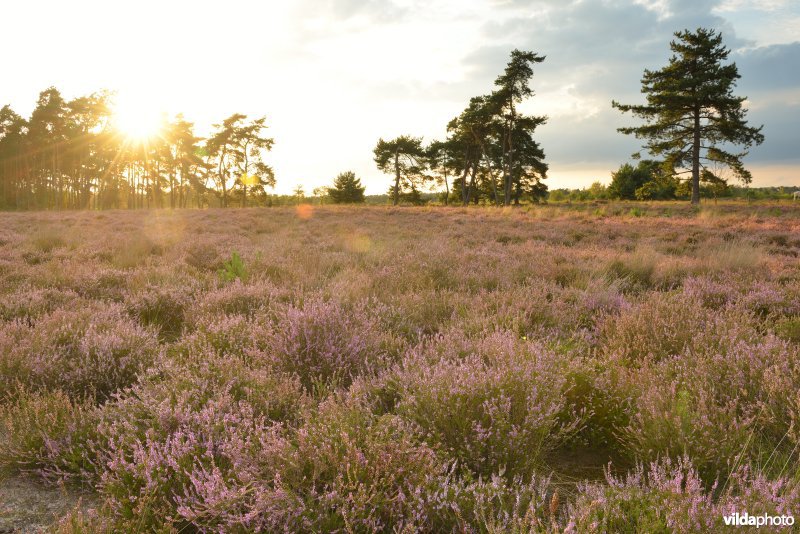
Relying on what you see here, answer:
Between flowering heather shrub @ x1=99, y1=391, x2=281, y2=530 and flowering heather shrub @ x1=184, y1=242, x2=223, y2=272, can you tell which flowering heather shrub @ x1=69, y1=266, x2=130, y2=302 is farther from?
flowering heather shrub @ x1=99, y1=391, x2=281, y2=530

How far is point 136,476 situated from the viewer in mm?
1870

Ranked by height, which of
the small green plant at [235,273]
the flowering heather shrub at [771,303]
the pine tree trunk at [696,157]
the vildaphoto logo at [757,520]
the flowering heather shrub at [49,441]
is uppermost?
the pine tree trunk at [696,157]

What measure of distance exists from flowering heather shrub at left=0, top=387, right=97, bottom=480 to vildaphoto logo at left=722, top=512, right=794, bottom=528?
106 inches

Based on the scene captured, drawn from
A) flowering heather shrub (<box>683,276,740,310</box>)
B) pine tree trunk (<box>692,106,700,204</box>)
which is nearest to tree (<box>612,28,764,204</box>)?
pine tree trunk (<box>692,106,700,204</box>)

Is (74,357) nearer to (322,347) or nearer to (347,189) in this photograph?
(322,347)

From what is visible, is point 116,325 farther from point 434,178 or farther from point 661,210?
point 434,178

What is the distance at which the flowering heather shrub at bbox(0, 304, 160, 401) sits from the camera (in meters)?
2.94

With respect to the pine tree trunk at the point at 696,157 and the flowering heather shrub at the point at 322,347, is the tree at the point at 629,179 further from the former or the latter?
the flowering heather shrub at the point at 322,347

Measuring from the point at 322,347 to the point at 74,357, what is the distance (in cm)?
A: 187

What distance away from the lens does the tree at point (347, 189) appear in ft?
206

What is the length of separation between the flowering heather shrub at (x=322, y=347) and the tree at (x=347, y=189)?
60190 millimetres

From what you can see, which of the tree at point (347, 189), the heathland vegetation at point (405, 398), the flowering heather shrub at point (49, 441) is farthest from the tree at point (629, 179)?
the flowering heather shrub at point (49, 441)

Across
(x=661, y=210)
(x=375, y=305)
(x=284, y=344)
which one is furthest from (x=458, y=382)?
(x=661, y=210)

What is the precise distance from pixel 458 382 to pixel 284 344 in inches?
60.7
